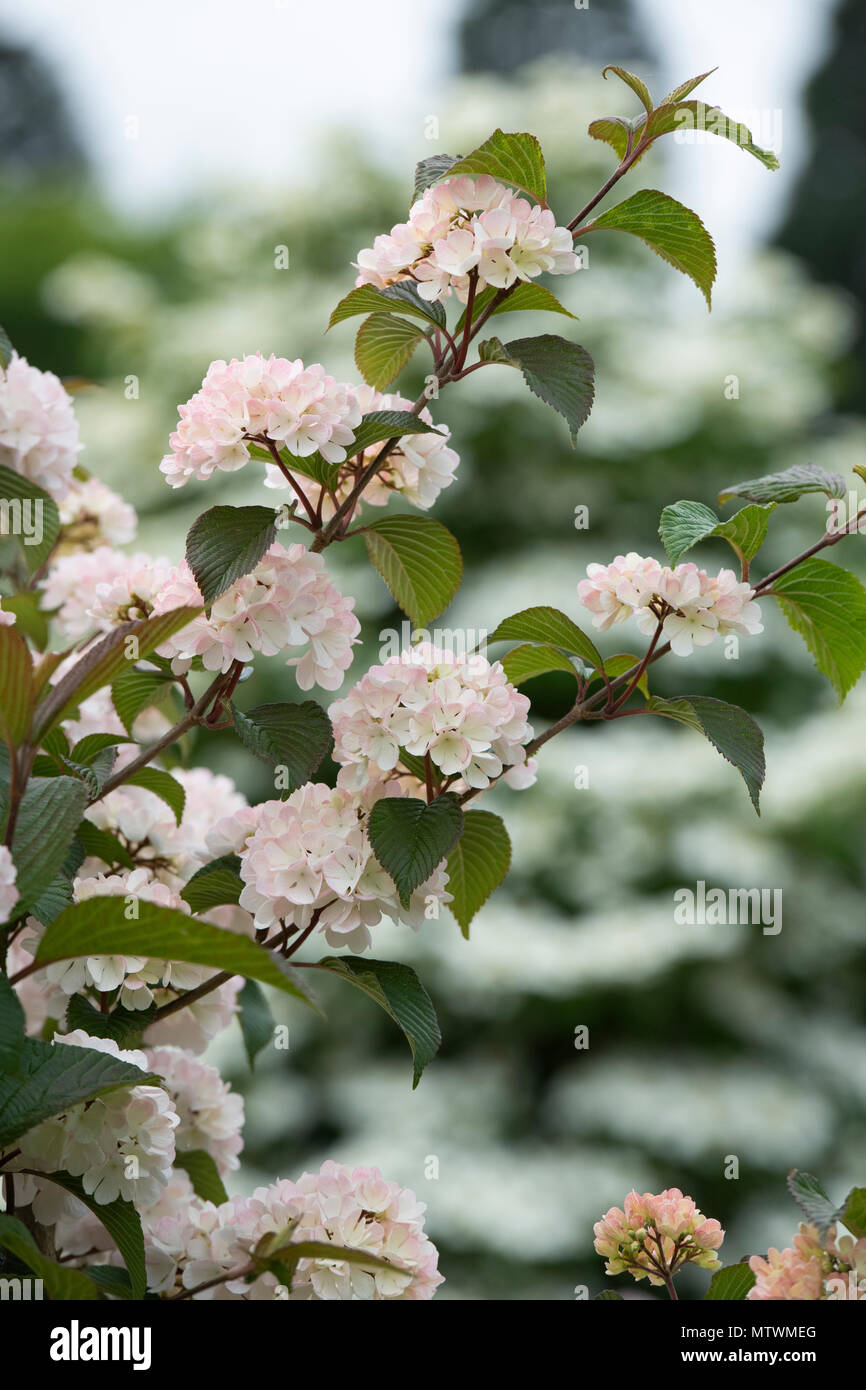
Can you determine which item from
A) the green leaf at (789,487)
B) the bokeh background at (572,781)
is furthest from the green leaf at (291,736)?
the bokeh background at (572,781)

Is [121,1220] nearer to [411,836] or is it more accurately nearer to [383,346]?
[411,836]

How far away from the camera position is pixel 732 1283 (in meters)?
0.59

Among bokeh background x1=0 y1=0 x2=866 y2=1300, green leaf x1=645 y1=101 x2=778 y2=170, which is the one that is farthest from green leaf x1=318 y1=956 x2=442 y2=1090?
bokeh background x1=0 y1=0 x2=866 y2=1300

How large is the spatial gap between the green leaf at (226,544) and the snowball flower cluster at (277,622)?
11mm

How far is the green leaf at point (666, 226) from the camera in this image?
0.58m

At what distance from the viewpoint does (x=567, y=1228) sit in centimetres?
263

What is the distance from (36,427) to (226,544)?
0.19m

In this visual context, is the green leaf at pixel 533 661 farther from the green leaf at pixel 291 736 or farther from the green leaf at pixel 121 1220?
the green leaf at pixel 121 1220

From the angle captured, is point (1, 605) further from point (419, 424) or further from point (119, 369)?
point (119, 369)

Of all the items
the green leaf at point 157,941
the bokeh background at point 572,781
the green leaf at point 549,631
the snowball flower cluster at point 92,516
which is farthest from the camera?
the bokeh background at point 572,781

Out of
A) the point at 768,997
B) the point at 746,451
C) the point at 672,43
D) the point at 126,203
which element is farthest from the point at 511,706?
the point at 126,203

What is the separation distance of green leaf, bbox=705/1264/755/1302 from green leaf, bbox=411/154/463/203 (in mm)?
514

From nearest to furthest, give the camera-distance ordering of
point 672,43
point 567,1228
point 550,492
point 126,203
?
point 567,1228
point 550,492
point 672,43
point 126,203

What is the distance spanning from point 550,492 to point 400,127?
116cm
